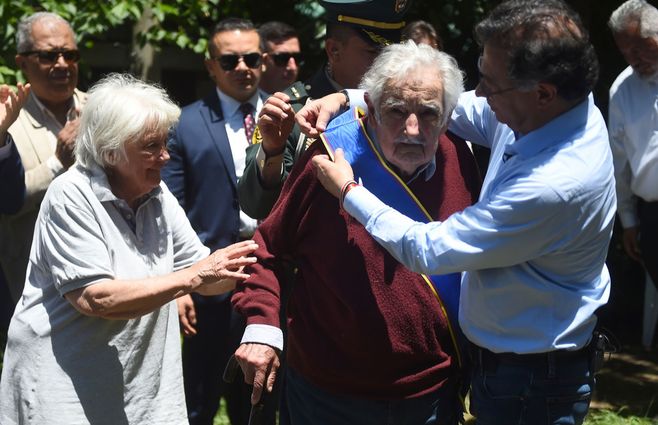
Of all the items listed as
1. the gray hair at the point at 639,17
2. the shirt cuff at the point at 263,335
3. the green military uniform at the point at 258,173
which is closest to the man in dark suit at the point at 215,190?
the green military uniform at the point at 258,173

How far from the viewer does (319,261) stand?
3.31 metres

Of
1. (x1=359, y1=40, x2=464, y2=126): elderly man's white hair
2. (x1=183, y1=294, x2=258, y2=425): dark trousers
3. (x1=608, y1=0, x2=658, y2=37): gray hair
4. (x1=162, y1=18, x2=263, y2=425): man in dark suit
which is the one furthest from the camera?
(x1=608, y1=0, x2=658, y2=37): gray hair

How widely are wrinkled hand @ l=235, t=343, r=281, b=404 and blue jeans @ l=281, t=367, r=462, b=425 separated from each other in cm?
17

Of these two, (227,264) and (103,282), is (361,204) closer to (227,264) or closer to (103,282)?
(227,264)

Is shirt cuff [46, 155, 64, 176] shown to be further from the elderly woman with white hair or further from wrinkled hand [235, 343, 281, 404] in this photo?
wrinkled hand [235, 343, 281, 404]

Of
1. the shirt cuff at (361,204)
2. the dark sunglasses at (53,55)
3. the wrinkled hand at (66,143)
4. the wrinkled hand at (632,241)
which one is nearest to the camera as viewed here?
the shirt cuff at (361,204)

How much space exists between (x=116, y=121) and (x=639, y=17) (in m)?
3.49

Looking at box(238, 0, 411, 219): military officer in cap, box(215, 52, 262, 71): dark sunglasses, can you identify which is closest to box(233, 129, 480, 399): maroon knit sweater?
box(238, 0, 411, 219): military officer in cap

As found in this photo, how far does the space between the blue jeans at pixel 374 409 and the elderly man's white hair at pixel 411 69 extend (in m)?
0.86

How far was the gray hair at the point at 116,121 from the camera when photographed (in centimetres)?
351

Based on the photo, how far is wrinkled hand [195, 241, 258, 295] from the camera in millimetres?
3367

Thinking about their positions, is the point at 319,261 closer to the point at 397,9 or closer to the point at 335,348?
the point at 335,348

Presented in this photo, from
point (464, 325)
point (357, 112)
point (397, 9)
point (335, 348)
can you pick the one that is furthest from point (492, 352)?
point (397, 9)

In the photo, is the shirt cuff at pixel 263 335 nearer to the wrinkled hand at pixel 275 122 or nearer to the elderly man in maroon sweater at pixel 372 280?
the elderly man in maroon sweater at pixel 372 280
